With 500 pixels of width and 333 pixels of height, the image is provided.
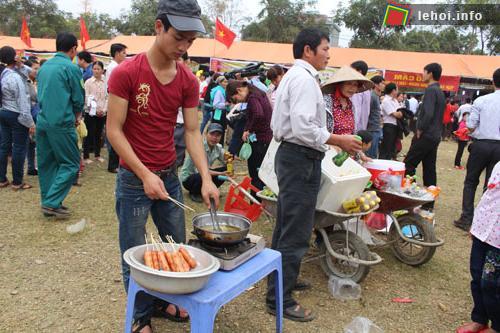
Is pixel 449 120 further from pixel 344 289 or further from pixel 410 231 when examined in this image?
pixel 344 289

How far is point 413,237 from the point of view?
452cm

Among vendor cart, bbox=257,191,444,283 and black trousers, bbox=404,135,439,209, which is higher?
black trousers, bbox=404,135,439,209

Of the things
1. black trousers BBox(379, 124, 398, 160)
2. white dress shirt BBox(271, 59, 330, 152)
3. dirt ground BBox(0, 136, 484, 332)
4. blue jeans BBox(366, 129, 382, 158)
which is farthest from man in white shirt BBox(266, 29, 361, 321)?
black trousers BBox(379, 124, 398, 160)

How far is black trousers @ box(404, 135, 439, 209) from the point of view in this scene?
20.0 feet

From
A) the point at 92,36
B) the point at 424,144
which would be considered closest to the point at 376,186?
the point at 424,144

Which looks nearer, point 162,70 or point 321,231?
point 162,70

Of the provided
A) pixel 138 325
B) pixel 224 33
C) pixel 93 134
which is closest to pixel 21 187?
pixel 93 134

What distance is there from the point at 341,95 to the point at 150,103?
2.11 meters

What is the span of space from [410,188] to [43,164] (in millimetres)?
4329

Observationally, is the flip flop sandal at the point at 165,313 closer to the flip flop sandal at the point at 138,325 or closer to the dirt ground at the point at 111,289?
the dirt ground at the point at 111,289

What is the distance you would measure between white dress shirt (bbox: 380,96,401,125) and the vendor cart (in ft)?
12.4

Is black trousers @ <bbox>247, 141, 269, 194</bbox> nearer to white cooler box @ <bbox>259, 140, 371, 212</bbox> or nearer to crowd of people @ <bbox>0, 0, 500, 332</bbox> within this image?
crowd of people @ <bbox>0, 0, 500, 332</bbox>

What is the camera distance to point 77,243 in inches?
179

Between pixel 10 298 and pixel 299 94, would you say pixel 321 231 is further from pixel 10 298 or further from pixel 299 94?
pixel 10 298
